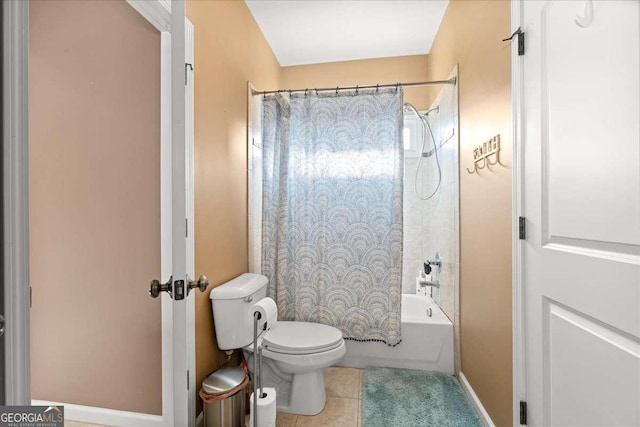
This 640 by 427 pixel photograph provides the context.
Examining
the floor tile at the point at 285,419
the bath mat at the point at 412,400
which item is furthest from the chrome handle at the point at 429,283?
the floor tile at the point at 285,419

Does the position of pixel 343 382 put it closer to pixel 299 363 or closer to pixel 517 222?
pixel 299 363

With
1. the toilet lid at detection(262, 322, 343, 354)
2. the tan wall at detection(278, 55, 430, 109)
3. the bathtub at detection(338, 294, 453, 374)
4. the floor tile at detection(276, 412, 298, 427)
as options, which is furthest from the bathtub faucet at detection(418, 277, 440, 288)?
the tan wall at detection(278, 55, 430, 109)

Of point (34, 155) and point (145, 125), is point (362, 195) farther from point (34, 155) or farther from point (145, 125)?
point (34, 155)

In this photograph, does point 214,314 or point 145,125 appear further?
point 214,314

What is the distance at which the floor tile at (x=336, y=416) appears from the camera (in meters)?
1.70

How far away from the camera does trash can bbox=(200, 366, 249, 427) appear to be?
4.88 ft

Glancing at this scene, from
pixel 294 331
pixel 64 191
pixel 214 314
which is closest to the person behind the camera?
pixel 64 191

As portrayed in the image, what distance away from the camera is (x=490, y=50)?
1563mm

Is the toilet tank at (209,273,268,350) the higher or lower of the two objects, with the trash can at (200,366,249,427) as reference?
higher

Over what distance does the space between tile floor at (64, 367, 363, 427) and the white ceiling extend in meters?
2.75

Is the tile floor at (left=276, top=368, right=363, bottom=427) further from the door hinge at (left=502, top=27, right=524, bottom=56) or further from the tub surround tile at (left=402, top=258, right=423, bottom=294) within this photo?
the door hinge at (left=502, top=27, right=524, bottom=56)

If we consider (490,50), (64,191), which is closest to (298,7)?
(490,50)

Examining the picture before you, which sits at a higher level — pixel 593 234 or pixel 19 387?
pixel 593 234

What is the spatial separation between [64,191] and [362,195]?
166 centimetres
